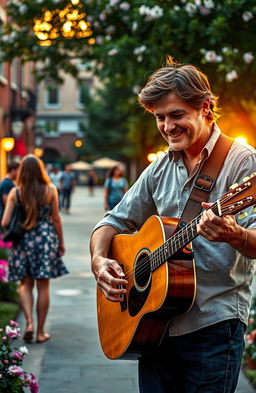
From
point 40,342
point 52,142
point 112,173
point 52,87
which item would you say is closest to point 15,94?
point 52,87

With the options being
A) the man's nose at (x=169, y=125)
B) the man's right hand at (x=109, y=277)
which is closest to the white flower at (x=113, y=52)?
the man's right hand at (x=109, y=277)

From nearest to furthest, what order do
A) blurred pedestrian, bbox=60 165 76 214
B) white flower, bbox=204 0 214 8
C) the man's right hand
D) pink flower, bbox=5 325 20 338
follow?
the man's right hand
pink flower, bbox=5 325 20 338
white flower, bbox=204 0 214 8
blurred pedestrian, bbox=60 165 76 214

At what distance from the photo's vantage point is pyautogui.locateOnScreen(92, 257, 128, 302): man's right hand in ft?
9.38

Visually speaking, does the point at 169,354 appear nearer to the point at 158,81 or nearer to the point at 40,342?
the point at 158,81

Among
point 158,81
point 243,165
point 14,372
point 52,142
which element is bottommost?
point 52,142

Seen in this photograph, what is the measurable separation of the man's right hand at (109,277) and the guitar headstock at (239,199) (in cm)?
75

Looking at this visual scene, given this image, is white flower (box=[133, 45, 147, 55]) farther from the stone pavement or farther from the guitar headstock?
the guitar headstock

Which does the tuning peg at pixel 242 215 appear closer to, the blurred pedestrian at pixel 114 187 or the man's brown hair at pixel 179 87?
the man's brown hair at pixel 179 87

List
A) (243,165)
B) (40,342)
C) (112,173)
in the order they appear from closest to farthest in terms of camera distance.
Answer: (243,165)
(40,342)
(112,173)

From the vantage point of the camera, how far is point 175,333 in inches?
104

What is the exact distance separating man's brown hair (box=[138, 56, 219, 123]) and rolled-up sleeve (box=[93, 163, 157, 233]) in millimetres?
394

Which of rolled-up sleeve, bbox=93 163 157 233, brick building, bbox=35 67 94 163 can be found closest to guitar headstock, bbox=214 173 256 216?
rolled-up sleeve, bbox=93 163 157 233

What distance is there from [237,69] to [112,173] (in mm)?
6136

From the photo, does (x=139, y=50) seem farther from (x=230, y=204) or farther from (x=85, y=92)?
(x=85, y=92)
